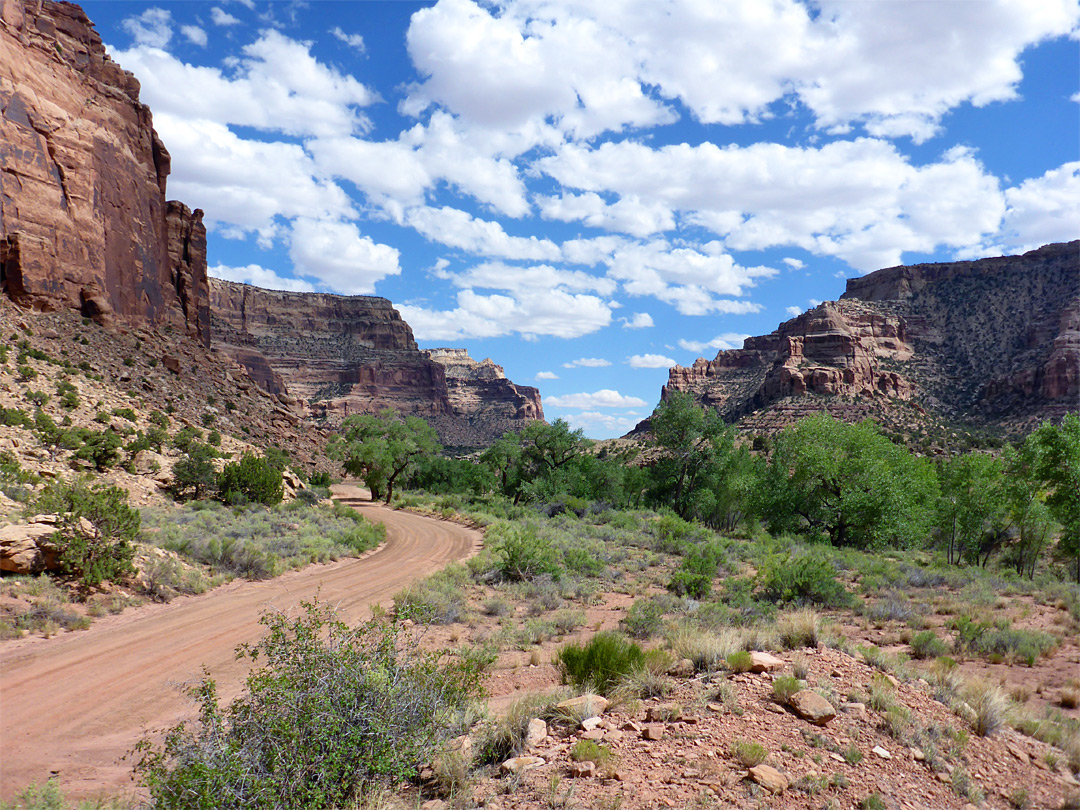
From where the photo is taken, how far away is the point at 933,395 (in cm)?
8600

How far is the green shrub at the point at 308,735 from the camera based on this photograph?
13.5 ft

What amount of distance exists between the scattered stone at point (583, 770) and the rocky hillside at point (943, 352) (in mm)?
79370

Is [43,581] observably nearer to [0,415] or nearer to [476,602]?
[476,602]

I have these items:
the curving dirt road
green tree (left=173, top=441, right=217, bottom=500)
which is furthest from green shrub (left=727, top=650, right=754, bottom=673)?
green tree (left=173, top=441, right=217, bottom=500)

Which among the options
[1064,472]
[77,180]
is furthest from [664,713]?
[77,180]

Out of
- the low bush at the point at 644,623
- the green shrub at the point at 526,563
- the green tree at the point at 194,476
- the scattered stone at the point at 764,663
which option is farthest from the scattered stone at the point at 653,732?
the green tree at the point at 194,476

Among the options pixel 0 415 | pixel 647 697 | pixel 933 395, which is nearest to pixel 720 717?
pixel 647 697

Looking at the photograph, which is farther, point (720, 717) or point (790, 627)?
point (790, 627)

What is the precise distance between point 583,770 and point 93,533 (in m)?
11.9

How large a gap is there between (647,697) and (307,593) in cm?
1020

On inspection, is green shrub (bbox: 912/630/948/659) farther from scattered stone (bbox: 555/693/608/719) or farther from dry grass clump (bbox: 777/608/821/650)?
scattered stone (bbox: 555/693/608/719)

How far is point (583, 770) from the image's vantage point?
16.3 feet

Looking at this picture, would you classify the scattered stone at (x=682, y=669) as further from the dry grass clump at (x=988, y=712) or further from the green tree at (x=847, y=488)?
the green tree at (x=847, y=488)

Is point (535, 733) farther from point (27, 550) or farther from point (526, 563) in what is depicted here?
point (27, 550)
